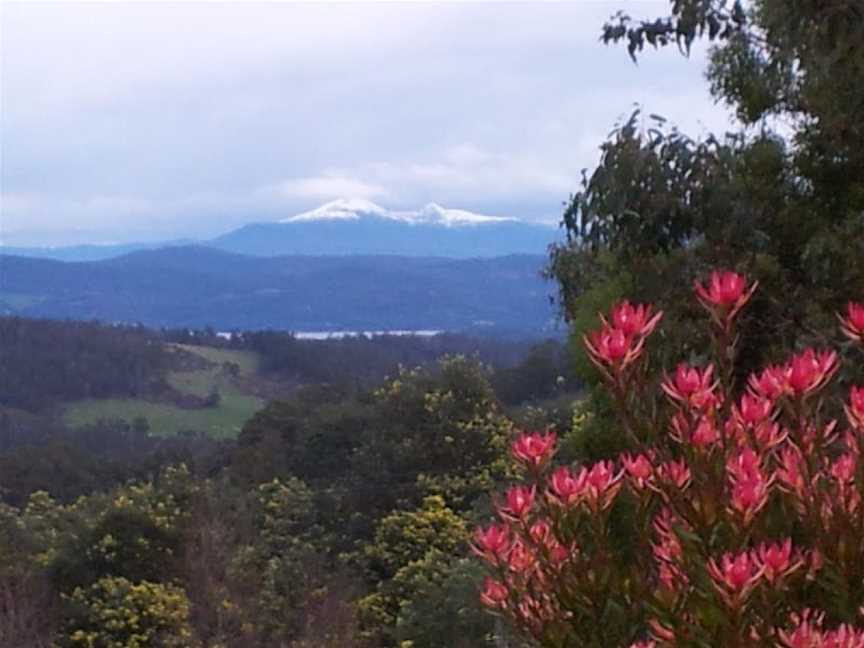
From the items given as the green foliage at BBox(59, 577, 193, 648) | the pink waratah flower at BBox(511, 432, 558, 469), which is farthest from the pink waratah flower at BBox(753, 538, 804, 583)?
the green foliage at BBox(59, 577, 193, 648)

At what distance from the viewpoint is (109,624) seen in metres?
13.1

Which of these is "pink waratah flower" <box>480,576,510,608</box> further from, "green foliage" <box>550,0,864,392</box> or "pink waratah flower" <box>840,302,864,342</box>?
"green foliage" <box>550,0,864,392</box>

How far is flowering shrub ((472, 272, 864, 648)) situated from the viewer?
1.75 meters

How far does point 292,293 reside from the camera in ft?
264

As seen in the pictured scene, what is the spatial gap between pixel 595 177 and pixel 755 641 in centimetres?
526

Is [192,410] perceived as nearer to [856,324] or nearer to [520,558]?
[520,558]

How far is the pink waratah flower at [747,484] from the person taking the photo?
1.80 metres

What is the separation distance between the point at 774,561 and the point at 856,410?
14.8 inches

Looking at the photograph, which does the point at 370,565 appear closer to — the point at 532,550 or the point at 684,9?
the point at 684,9

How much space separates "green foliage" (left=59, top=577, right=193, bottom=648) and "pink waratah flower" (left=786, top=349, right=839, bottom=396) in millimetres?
11570

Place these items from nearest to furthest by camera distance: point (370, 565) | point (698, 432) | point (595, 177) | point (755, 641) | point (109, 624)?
point (755, 641) < point (698, 432) < point (595, 177) < point (109, 624) < point (370, 565)

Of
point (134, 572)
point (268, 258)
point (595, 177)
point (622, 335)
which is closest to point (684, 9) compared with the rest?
point (595, 177)

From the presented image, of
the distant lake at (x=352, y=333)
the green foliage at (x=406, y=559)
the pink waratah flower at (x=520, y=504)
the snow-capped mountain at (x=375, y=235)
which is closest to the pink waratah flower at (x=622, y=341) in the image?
the pink waratah flower at (x=520, y=504)

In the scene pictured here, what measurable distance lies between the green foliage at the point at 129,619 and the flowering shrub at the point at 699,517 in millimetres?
11301
